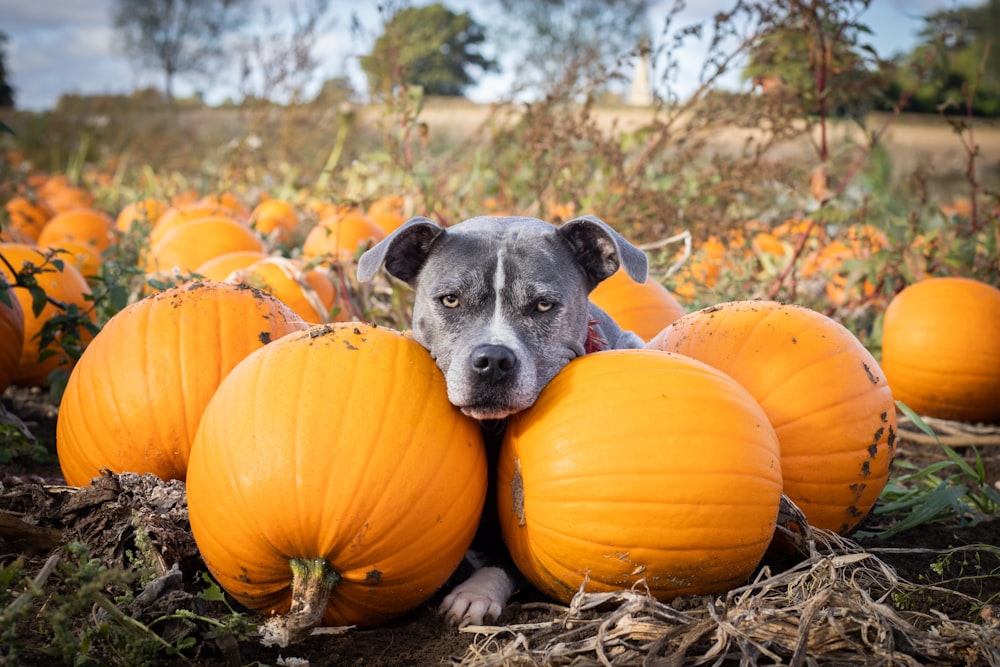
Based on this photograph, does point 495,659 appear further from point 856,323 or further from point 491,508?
point 856,323

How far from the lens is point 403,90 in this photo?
6398mm

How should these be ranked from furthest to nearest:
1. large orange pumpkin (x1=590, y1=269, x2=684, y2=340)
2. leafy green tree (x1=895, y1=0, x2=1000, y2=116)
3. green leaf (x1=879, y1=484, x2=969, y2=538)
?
leafy green tree (x1=895, y1=0, x2=1000, y2=116) < large orange pumpkin (x1=590, y1=269, x2=684, y2=340) < green leaf (x1=879, y1=484, x2=969, y2=538)

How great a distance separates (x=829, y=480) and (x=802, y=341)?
558mm

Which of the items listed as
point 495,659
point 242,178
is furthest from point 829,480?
point 242,178

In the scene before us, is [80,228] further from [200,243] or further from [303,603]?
[303,603]

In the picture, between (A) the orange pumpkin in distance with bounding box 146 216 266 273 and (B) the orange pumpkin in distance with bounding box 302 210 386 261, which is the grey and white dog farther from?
(A) the orange pumpkin in distance with bounding box 146 216 266 273

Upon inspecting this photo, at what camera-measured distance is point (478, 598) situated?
2.88 m

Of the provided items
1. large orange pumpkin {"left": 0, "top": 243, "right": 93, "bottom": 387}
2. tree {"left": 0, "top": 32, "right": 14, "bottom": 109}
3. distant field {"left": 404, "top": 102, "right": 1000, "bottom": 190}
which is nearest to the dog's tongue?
large orange pumpkin {"left": 0, "top": 243, "right": 93, "bottom": 387}

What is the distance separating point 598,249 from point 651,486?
Result: 1373mm

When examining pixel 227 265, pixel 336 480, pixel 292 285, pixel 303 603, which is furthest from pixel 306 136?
pixel 303 603

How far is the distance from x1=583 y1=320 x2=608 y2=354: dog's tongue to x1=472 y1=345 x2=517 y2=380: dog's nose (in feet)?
2.28

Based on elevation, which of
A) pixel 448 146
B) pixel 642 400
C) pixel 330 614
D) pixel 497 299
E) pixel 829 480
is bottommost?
pixel 330 614

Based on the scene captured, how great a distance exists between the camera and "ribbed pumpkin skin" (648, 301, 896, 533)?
10.5 ft

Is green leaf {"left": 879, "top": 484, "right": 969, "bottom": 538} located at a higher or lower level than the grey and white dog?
lower
